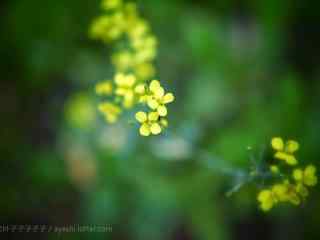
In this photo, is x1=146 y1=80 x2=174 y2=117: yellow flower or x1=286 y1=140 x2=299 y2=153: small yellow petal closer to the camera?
x1=146 y1=80 x2=174 y2=117: yellow flower

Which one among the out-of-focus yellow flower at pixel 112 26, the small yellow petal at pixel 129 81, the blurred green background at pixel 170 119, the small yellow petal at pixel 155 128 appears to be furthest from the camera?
the blurred green background at pixel 170 119

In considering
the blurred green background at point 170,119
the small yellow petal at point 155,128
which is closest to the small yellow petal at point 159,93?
the small yellow petal at point 155,128

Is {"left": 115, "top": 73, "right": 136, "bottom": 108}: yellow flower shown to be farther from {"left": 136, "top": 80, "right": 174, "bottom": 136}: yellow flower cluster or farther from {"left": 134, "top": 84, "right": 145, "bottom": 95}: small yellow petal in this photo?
{"left": 136, "top": 80, "right": 174, "bottom": 136}: yellow flower cluster

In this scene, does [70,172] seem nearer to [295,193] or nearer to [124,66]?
[124,66]

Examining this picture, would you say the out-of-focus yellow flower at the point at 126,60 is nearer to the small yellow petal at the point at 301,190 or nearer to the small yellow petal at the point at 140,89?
the small yellow petal at the point at 140,89

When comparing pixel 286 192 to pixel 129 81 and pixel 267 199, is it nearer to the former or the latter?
pixel 267 199

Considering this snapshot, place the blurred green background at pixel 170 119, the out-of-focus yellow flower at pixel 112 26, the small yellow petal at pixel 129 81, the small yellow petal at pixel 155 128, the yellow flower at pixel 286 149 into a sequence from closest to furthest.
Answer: the small yellow petal at pixel 155 128 → the yellow flower at pixel 286 149 → the small yellow petal at pixel 129 81 → the out-of-focus yellow flower at pixel 112 26 → the blurred green background at pixel 170 119

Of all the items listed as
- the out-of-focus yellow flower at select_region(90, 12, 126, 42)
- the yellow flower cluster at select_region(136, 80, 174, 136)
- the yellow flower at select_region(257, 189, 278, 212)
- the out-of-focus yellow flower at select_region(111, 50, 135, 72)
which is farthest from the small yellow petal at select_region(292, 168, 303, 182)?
the out-of-focus yellow flower at select_region(90, 12, 126, 42)

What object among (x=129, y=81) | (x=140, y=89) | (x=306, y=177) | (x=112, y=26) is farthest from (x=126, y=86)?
(x=306, y=177)

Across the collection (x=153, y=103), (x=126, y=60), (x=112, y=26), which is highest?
(x=112, y=26)
